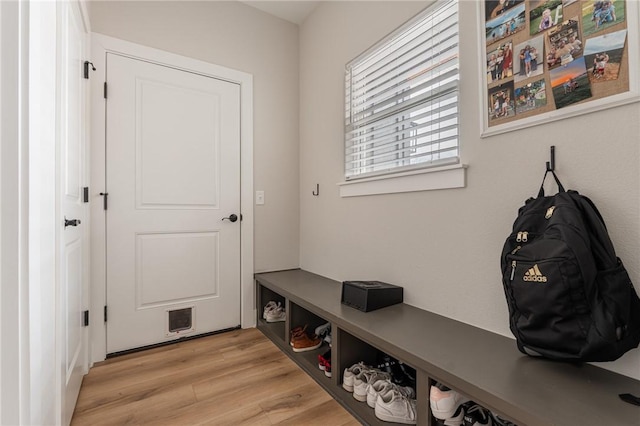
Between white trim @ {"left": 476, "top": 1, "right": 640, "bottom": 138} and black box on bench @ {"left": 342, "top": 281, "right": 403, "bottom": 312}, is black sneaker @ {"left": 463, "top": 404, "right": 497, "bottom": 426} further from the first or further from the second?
white trim @ {"left": 476, "top": 1, "right": 640, "bottom": 138}

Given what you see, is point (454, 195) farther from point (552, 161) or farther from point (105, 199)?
point (105, 199)

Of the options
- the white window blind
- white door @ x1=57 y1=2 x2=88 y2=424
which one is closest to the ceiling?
the white window blind

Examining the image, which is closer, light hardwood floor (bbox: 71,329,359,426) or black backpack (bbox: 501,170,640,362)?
black backpack (bbox: 501,170,640,362)

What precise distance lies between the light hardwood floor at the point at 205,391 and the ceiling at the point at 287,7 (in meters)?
2.72

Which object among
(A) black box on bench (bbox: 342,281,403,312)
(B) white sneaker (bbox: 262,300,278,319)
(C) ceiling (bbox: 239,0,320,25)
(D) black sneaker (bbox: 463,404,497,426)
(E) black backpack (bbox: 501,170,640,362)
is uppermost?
(C) ceiling (bbox: 239,0,320,25)

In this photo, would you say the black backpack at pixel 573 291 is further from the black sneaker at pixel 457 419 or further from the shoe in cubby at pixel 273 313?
the shoe in cubby at pixel 273 313

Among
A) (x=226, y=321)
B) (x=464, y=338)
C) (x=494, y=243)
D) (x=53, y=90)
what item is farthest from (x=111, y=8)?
(x=464, y=338)

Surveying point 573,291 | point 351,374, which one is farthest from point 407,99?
point 351,374

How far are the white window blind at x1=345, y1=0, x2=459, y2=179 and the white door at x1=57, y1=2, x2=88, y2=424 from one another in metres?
1.59

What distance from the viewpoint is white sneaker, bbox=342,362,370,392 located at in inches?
60.0

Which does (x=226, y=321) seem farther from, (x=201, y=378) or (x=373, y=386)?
(x=373, y=386)

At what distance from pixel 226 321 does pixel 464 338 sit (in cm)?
183

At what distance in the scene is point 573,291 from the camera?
947mm

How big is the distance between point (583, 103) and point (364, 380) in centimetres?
145
